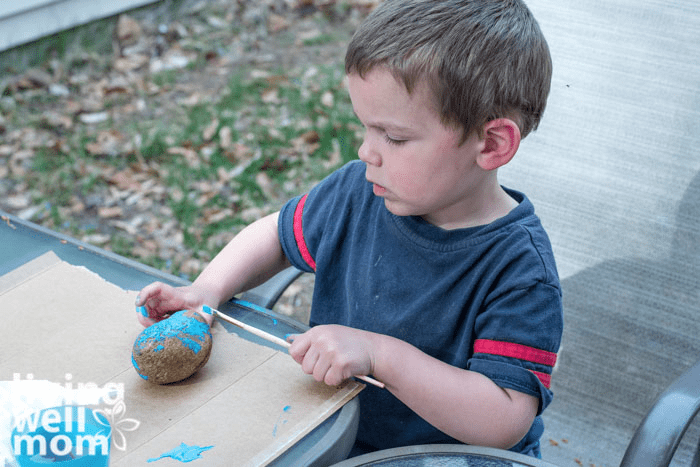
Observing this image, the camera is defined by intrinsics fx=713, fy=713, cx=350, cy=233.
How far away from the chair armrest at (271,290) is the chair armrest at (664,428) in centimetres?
66

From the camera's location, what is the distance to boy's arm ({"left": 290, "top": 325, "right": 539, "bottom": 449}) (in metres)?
1.03

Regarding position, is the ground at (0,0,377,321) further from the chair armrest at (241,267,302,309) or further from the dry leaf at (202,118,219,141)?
the chair armrest at (241,267,302,309)

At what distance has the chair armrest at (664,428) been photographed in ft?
3.14

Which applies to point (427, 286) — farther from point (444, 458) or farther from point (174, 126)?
point (174, 126)

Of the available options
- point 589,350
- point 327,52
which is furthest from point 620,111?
point 327,52

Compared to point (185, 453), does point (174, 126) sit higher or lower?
lower

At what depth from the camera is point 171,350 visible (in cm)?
92

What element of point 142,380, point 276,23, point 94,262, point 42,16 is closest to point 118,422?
point 142,380

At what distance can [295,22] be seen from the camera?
4754 mm

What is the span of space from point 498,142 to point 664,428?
0.47 metres

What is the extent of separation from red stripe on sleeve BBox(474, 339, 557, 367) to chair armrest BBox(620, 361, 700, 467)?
154mm

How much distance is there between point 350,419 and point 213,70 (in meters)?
3.54

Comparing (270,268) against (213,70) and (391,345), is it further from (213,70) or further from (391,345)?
(213,70)

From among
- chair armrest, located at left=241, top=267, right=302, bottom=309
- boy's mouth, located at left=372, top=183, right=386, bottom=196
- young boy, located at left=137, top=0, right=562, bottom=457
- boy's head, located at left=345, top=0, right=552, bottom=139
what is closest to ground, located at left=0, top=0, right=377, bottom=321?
chair armrest, located at left=241, top=267, right=302, bottom=309
